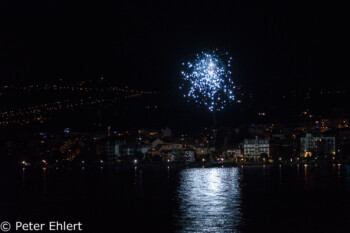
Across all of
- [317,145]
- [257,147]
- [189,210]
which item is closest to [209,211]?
[189,210]

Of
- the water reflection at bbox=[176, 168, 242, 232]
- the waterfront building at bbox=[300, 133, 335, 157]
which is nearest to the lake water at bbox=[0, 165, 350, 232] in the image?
the water reflection at bbox=[176, 168, 242, 232]

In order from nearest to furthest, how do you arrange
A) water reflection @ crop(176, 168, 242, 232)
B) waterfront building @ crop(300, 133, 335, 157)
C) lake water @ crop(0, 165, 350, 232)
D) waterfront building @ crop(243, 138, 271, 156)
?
1. water reflection @ crop(176, 168, 242, 232)
2. lake water @ crop(0, 165, 350, 232)
3. waterfront building @ crop(243, 138, 271, 156)
4. waterfront building @ crop(300, 133, 335, 157)

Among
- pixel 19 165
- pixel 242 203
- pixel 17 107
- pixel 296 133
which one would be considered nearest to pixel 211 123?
pixel 296 133

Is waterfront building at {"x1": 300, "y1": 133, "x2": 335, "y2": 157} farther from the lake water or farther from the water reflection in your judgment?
the water reflection

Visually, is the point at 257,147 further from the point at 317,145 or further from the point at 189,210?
the point at 189,210

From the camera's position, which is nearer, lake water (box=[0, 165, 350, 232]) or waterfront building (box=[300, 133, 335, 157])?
lake water (box=[0, 165, 350, 232])

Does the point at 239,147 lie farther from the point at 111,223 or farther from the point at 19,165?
Result: the point at 111,223

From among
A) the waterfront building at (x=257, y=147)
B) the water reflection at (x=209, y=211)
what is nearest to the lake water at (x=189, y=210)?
the water reflection at (x=209, y=211)

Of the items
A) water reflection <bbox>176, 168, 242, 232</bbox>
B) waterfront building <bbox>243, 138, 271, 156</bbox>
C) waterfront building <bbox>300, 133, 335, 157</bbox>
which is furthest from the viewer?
waterfront building <bbox>300, 133, 335, 157</bbox>

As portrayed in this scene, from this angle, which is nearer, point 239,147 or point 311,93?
point 311,93

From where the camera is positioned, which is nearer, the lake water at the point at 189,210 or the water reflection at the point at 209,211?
the water reflection at the point at 209,211

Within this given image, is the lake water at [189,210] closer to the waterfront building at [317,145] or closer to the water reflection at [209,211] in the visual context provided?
the water reflection at [209,211]
